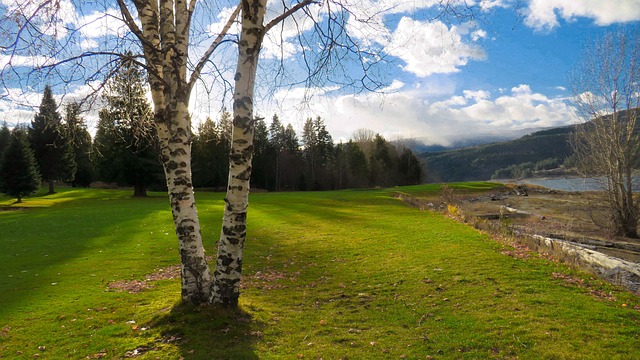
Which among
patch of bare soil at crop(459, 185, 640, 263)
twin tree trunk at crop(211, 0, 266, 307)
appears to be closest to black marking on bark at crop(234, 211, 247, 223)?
twin tree trunk at crop(211, 0, 266, 307)

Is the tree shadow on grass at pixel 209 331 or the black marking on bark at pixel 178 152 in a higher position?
the black marking on bark at pixel 178 152

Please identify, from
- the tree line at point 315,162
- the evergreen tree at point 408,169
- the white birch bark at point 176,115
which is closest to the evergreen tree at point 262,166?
the tree line at point 315,162

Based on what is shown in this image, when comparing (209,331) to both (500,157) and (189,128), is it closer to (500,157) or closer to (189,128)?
(189,128)

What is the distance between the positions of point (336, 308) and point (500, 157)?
616 feet

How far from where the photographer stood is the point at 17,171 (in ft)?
107

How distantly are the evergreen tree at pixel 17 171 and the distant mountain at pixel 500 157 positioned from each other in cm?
13719

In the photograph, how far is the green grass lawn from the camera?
4.65 m

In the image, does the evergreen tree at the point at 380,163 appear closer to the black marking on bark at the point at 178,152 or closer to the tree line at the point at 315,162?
the tree line at the point at 315,162

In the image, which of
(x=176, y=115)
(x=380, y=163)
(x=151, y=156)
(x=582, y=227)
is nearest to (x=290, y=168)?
(x=380, y=163)

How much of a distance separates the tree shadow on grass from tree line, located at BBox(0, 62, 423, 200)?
2945mm

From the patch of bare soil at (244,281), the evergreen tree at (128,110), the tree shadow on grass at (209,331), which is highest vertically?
the evergreen tree at (128,110)

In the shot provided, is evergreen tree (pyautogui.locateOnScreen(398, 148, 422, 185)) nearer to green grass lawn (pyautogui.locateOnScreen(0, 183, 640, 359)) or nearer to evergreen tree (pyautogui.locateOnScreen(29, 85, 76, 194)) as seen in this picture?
evergreen tree (pyautogui.locateOnScreen(29, 85, 76, 194))

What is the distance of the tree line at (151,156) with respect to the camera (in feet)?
19.5

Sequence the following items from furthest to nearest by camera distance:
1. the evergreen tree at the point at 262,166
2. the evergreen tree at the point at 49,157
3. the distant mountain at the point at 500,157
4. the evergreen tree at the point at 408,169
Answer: the distant mountain at the point at 500,157
the evergreen tree at the point at 408,169
the evergreen tree at the point at 262,166
the evergreen tree at the point at 49,157
